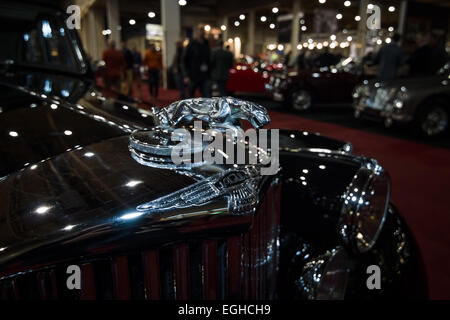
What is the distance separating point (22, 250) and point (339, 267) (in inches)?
35.0

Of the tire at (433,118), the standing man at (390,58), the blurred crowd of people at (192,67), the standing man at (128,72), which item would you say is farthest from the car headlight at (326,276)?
the standing man at (128,72)

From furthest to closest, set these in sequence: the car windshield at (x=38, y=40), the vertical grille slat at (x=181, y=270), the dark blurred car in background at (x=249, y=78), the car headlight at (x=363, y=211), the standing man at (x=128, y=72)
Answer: the dark blurred car in background at (x=249, y=78)
the standing man at (x=128, y=72)
the car windshield at (x=38, y=40)
the car headlight at (x=363, y=211)
the vertical grille slat at (x=181, y=270)

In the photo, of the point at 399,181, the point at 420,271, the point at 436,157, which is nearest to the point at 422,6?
the point at 436,157

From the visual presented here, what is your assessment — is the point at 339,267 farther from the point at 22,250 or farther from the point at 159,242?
the point at 22,250

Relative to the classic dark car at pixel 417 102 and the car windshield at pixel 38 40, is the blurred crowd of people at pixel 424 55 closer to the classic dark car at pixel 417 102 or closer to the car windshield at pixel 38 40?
the classic dark car at pixel 417 102

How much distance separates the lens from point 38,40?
7.54 ft

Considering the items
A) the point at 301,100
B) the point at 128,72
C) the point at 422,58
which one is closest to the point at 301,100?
→ the point at 301,100

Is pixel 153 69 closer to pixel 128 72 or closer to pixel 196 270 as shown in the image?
pixel 128 72

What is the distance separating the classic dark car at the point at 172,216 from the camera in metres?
0.66

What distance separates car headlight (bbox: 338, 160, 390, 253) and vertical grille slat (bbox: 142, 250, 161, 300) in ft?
2.12

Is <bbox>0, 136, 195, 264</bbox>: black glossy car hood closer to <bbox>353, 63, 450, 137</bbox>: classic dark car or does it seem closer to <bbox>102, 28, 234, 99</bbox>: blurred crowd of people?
<bbox>102, 28, 234, 99</bbox>: blurred crowd of people

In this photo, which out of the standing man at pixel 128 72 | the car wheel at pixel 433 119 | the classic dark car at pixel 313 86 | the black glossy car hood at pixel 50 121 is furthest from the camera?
the standing man at pixel 128 72

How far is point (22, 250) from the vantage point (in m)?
0.61

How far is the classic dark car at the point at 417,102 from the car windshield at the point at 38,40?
15.9 ft
